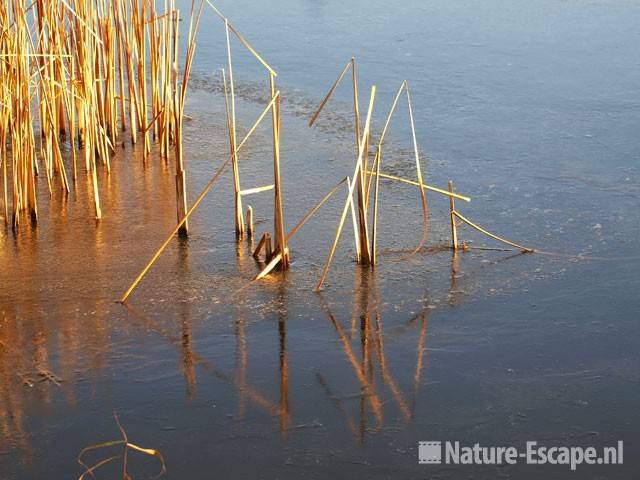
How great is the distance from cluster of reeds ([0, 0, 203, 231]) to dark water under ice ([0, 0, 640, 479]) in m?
0.18

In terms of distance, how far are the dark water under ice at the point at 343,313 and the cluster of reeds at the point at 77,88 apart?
0.58ft

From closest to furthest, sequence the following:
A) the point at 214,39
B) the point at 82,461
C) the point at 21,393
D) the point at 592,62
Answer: the point at 82,461
the point at 21,393
the point at 592,62
the point at 214,39

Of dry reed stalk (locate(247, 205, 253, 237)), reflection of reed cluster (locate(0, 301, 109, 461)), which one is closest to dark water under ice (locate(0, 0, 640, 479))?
reflection of reed cluster (locate(0, 301, 109, 461))

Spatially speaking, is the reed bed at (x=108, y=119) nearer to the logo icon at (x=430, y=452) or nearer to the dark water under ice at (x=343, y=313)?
the dark water under ice at (x=343, y=313)

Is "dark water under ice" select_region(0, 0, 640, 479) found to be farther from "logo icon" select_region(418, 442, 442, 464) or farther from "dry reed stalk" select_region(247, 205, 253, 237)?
"dry reed stalk" select_region(247, 205, 253, 237)

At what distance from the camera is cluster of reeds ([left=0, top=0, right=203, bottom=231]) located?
3850mm

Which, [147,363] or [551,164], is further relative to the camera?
[551,164]

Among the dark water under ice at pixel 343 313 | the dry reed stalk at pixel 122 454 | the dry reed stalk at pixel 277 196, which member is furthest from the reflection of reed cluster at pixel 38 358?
the dry reed stalk at pixel 277 196

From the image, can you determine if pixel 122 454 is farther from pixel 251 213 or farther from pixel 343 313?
pixel 251 213

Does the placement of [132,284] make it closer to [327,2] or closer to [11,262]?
[11,262]

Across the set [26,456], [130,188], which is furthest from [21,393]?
[130,188]

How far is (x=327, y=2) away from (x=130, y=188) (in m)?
4.23

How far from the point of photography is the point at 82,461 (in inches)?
101

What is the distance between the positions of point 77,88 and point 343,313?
1.96 m
